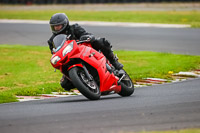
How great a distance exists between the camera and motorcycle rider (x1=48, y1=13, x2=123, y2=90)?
27.3 ft

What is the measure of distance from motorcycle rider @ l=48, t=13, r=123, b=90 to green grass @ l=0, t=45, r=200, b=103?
3.92ft

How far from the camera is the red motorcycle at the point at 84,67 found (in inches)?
307

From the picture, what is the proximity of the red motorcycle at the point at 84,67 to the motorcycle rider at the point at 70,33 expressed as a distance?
0.12 meters

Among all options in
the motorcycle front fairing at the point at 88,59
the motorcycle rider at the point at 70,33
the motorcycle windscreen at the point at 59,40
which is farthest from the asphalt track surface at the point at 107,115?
the motorcycle windscreen at the point at 59,40

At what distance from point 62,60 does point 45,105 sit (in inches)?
28.2

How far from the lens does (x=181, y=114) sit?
6270mm

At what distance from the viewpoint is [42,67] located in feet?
44.3

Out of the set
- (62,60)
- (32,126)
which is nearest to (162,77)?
(62,60)

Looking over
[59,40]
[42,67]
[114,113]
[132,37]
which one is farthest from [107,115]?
[132,37]

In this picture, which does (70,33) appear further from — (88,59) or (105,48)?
(88,59)

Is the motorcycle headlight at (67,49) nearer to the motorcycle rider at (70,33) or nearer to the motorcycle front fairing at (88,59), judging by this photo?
the motorcycle front fairing at (88,59)

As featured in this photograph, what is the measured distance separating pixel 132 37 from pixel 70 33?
12.3m

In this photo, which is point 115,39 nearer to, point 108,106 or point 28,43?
point 28,43

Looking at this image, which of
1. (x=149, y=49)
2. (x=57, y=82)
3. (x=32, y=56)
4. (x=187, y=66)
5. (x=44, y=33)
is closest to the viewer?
(x=57, y=82)
